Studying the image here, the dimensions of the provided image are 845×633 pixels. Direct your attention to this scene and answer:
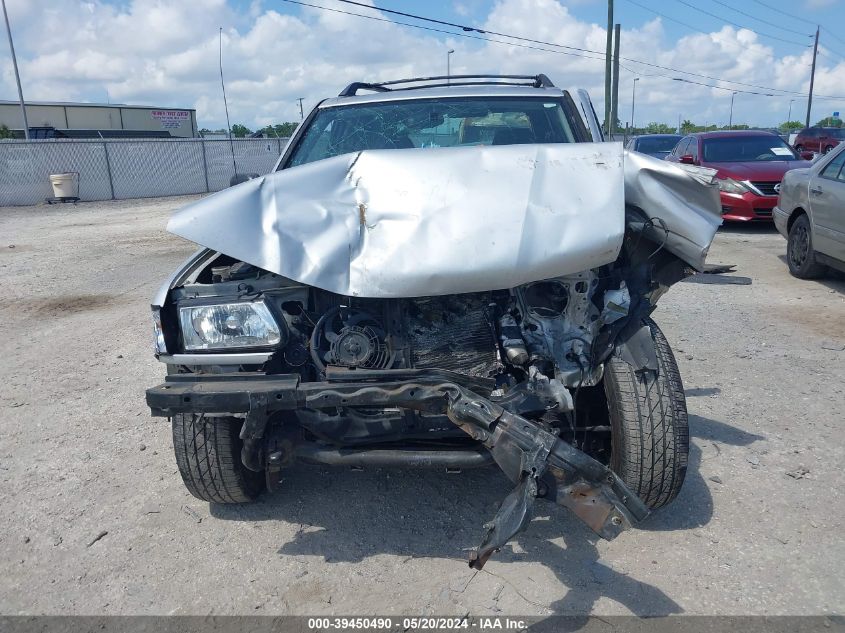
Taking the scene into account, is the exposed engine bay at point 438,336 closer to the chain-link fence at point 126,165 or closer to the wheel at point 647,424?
the wheel at point 647,424

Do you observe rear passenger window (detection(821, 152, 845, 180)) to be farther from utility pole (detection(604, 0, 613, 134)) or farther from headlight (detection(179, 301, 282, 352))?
utility pole (detection(604, 0, 613, 134))

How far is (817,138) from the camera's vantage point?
2588cm

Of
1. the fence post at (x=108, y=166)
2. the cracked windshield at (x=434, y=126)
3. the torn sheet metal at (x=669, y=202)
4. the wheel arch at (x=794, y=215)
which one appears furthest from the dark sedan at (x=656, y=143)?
the fence post at (x=108, y=166)

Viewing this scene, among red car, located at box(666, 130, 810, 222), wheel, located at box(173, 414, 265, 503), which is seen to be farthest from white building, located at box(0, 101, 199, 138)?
wheel, located at box(173, 414, 265, 503)

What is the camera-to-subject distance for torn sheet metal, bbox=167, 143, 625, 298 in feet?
8.98

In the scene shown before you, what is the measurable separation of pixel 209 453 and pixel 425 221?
150 cm

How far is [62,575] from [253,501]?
0.89 meters

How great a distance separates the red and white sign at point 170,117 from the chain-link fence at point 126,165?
2368 cm

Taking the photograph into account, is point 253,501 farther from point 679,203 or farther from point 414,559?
point 679,203

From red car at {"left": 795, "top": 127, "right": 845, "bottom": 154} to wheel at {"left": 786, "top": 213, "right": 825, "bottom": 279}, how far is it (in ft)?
63.0

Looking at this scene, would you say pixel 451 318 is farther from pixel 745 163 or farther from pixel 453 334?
pixel 745 163

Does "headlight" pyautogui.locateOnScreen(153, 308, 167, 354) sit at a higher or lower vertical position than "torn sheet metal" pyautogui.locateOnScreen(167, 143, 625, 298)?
lower

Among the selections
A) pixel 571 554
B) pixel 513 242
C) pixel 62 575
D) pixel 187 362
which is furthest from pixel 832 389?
pixel 62 575

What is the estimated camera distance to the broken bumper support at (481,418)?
Answer: 2525 millimetres
